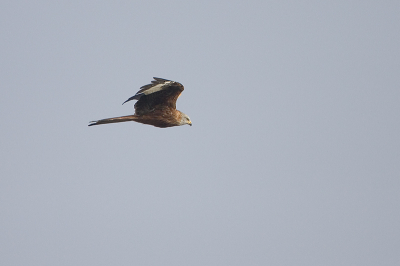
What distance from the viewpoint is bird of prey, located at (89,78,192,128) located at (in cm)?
1290

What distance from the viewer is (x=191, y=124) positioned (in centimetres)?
1528

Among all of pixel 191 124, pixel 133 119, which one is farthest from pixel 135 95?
pixel 191 124

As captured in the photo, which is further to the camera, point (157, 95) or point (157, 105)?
point (157, 105)

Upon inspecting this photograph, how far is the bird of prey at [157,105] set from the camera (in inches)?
508

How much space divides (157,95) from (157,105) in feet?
1.30

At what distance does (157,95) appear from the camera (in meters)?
13.5

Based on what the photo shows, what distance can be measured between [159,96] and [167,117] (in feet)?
2.63

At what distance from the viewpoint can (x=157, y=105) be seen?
45.3 feet

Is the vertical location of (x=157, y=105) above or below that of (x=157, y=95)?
below

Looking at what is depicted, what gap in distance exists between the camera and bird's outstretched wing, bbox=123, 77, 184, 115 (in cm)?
1284

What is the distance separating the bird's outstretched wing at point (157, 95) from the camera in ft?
42.1

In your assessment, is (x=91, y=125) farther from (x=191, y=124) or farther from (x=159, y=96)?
(x=191, y=124)

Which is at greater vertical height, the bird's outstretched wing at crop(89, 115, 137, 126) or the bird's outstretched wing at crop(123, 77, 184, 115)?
the bird's outstretched wing at crop(123, 77, 184, 115)

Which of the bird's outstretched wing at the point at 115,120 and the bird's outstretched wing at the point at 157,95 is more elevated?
the bird's outstretched wing at the point at 157,95
